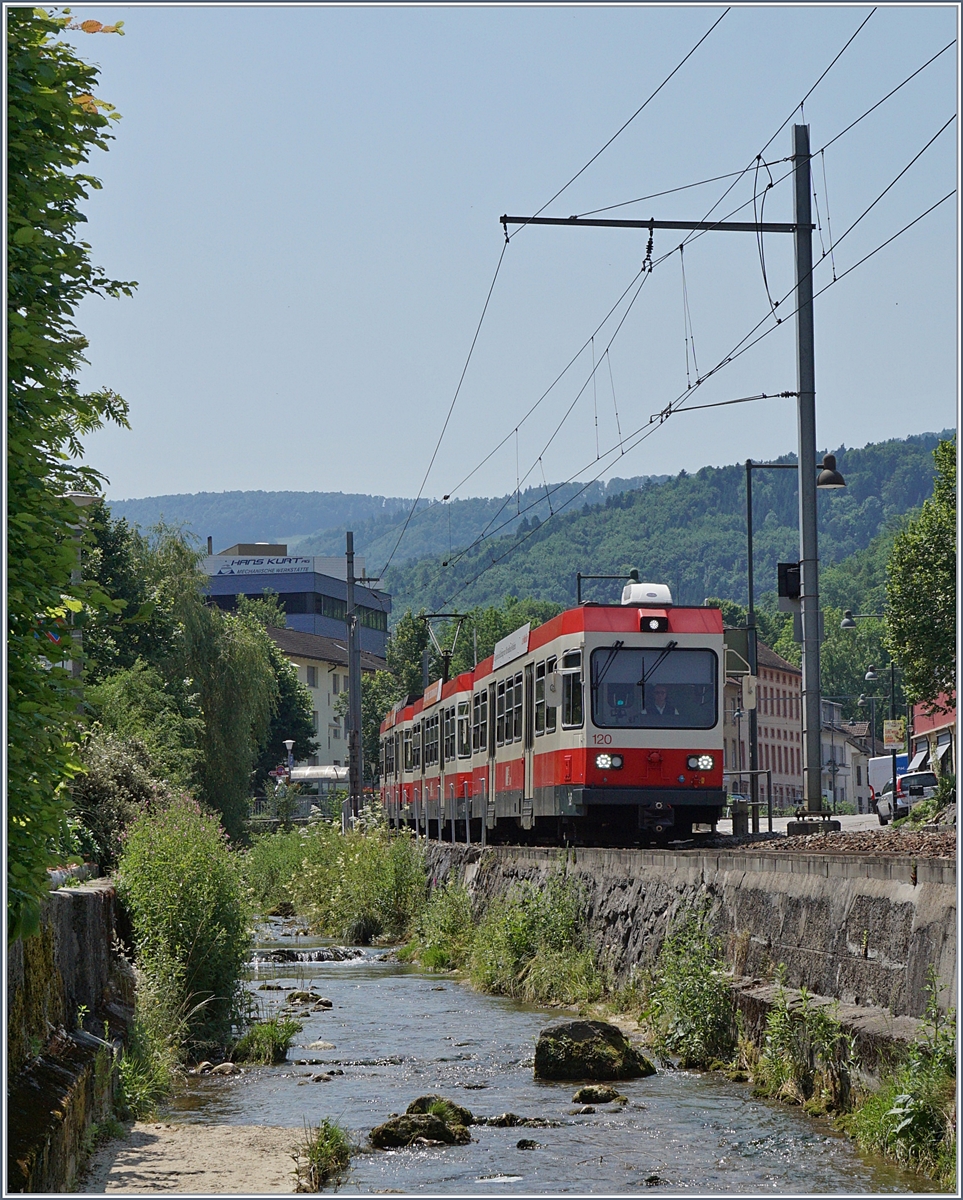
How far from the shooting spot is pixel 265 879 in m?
42.6

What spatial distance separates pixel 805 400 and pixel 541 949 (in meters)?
7.39

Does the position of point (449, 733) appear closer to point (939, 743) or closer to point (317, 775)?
point (939, 743)

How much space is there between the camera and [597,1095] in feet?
40.0

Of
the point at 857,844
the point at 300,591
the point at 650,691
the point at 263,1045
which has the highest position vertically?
the point at 300,591

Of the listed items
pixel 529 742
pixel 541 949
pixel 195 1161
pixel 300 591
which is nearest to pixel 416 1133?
pixel 195 1161

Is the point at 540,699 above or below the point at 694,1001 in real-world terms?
above

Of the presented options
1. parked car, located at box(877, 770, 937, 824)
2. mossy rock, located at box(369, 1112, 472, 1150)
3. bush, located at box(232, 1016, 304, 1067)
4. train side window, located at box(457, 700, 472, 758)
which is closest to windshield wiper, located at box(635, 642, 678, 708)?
bush, located at box(232, 1016, 304, 1067)

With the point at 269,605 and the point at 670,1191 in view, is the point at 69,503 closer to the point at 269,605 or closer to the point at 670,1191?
the point at 670,1191

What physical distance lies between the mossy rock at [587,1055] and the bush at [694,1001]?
391 mm

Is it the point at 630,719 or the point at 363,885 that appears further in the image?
the point at 363,885

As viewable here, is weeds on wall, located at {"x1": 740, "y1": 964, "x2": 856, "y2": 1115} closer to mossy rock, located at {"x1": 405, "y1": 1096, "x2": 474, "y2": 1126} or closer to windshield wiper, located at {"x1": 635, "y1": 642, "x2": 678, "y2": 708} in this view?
mossy rock, located at {"x1": 405, "y1": 1096, "x2": 474, "y2": 1126}

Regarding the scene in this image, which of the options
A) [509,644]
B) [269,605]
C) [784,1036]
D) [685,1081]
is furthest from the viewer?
[269,605]

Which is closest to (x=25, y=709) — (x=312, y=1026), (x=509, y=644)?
(x=312, y=1026)

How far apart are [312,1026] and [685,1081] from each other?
6.72 m
